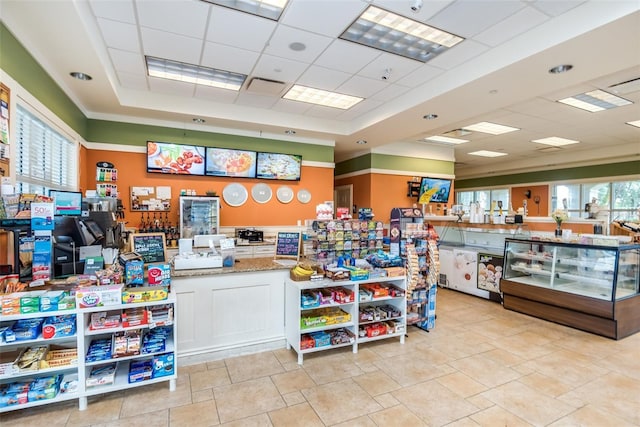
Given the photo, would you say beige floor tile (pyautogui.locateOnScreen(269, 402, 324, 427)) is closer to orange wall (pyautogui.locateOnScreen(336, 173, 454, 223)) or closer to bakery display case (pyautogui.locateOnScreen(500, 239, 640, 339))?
bakery display case (pyautogui.locateOnScreen(500, 239, 640, 339))

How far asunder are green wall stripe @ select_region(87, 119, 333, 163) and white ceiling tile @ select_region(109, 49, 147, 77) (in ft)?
4.94

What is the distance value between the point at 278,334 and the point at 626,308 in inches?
175

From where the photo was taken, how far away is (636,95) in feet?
15.7

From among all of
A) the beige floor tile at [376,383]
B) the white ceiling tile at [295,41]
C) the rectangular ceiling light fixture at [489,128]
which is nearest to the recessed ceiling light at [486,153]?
the rectangular ceiling light fixture at [489,128]

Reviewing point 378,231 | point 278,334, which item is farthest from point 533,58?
point 278,334

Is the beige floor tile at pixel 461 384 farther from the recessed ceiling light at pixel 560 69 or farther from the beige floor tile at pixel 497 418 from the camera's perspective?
the recessed ceiling light at pixel 560 69

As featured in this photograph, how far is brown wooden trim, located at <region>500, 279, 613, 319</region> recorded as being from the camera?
3951mm

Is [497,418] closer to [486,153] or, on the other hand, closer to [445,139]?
[445,139]

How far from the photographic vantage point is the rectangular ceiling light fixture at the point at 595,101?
191 inches

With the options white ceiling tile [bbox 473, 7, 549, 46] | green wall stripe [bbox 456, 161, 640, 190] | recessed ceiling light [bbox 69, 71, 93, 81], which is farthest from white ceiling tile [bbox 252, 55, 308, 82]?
green wall stripe [bbox 456, 161, 640, 190]

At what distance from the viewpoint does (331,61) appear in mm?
3891

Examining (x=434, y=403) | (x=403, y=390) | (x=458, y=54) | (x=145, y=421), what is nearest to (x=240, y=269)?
(x=145, y=421)

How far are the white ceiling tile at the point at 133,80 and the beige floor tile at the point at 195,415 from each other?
4.19m

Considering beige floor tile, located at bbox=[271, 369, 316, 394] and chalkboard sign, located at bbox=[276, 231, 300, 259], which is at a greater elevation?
chalkboard sign, located at bbox=[276, 231, 300, 259]
